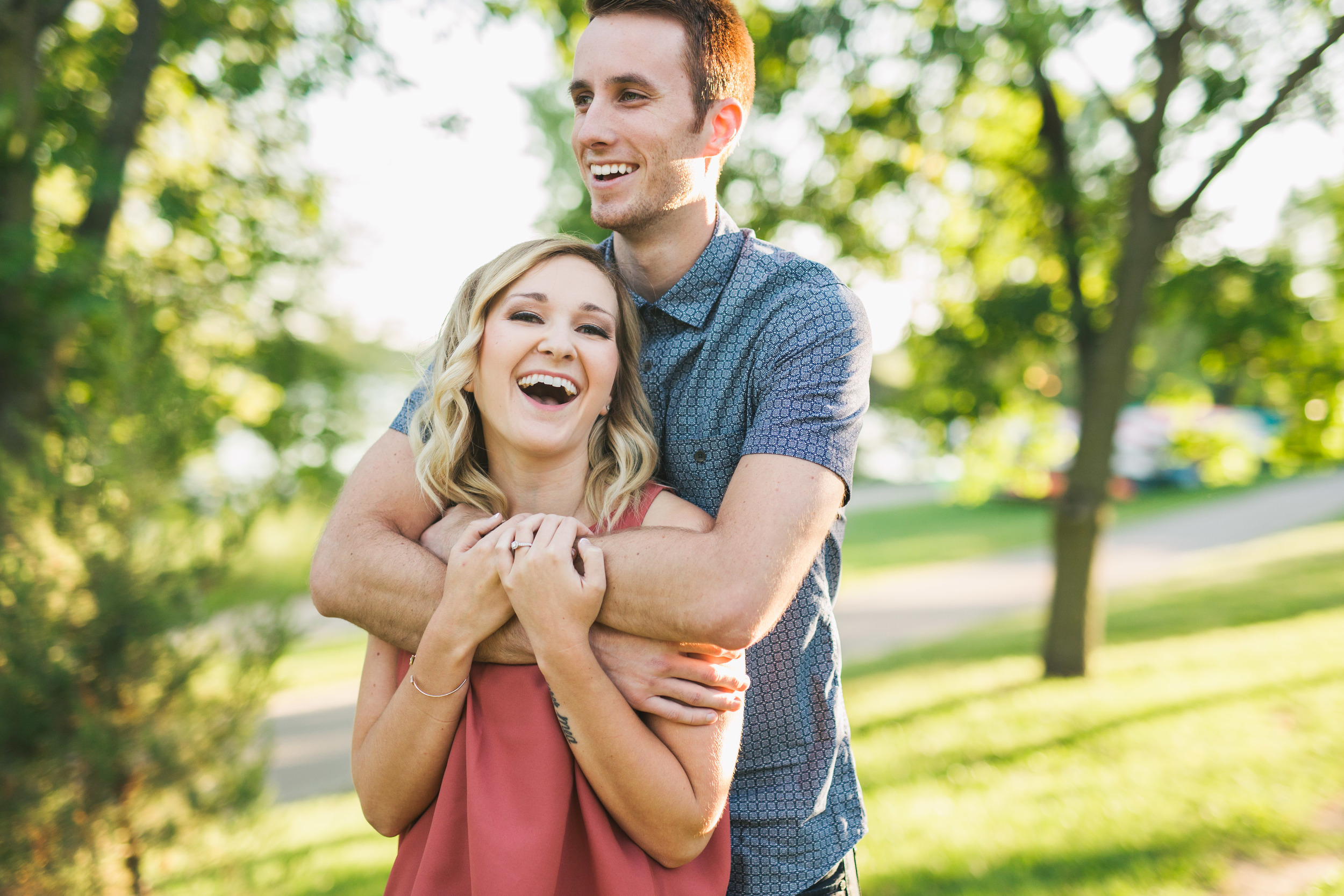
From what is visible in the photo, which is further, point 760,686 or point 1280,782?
point 1280,782

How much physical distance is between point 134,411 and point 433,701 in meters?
3.14

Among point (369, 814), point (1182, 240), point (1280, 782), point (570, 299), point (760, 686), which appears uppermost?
point (1182, 240)

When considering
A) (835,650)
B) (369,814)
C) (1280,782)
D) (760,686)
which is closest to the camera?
(369,814)

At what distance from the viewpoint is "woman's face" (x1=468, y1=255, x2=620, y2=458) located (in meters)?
1.85

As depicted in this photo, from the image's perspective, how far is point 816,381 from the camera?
174cm

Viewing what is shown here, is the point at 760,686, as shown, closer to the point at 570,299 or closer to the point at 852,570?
the point at 570,299

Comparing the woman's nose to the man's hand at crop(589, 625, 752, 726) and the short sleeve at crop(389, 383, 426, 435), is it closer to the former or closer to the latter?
the short sleeve at crop(389, 383, 426, 435)

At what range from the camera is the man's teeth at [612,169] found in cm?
193

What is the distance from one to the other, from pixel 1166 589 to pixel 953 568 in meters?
4.51

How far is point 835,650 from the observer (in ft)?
6.68

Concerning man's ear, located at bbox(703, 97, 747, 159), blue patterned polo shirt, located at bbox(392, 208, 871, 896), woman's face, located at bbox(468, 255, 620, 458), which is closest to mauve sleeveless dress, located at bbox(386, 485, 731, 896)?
blue patterned polo shirt, located at bbox(392, 208, 871, 896)

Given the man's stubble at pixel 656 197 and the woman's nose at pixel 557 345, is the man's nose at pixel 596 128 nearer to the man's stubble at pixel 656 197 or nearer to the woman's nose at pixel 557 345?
the man's stubble at pixel 656 197

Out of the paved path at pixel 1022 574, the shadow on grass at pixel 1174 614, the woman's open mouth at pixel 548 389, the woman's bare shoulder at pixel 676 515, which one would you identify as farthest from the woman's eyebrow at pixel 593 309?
the shadow on grass at pixel 1174 614

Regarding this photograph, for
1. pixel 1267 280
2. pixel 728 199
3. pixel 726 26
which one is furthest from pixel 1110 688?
pixel 726 26
